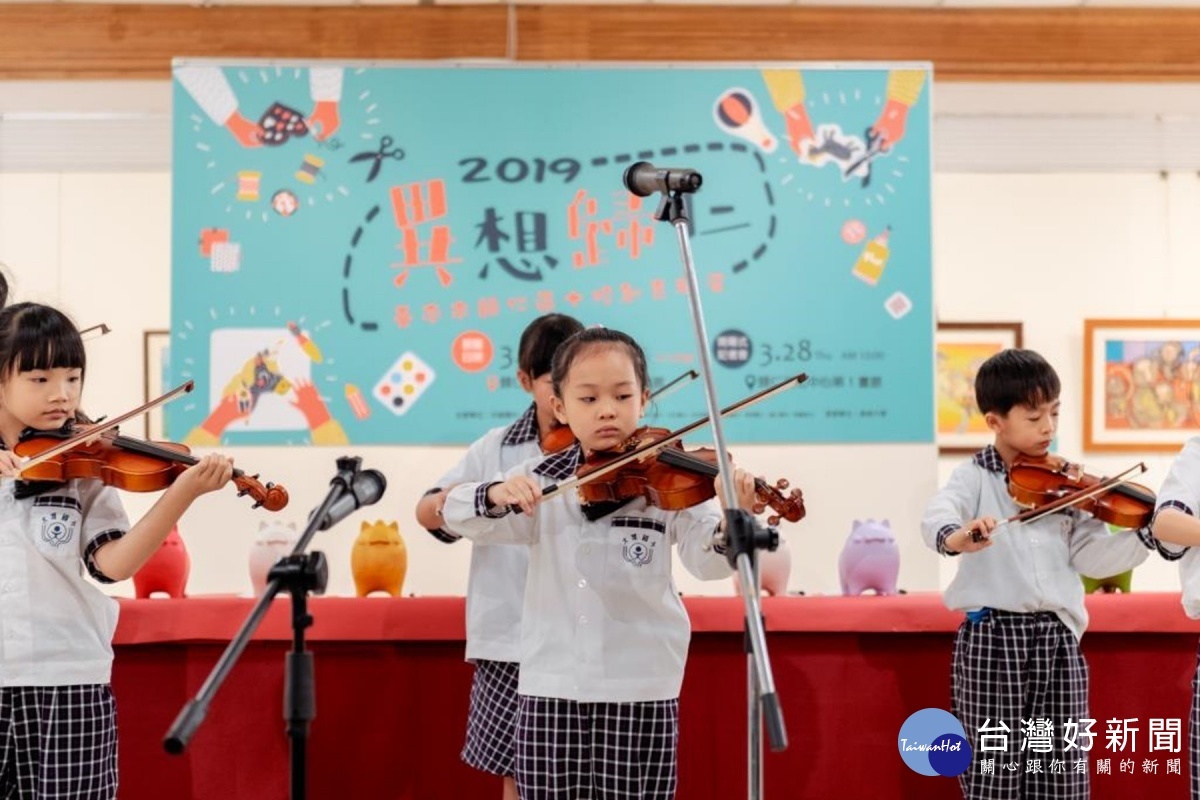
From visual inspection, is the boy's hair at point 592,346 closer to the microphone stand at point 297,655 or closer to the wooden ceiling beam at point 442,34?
the microphone stand at point 297,655

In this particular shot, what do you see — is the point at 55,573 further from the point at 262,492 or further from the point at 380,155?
the point at 380,155

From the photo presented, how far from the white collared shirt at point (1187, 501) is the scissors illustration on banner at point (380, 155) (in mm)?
2479

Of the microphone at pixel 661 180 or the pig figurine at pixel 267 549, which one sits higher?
the microphone at pixel 661 180

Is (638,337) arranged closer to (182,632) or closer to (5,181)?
(182,632)

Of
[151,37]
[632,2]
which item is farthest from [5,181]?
[632,2]

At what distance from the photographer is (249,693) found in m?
3.18

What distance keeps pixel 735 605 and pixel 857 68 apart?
1921mm

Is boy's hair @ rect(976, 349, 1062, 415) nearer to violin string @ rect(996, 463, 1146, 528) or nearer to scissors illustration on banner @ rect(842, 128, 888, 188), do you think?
violin string @ rect(996, 463, 1146, 528)

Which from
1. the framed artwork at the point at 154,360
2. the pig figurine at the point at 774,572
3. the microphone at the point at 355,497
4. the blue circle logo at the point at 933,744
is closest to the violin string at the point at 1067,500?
the blue circle logo at the point at 933,744

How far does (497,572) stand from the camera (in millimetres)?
2951

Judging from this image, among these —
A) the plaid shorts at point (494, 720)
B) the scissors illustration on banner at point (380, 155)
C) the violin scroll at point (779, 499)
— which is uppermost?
the scissors illustration on banner at point (380, 155)

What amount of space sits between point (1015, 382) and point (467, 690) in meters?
1.54

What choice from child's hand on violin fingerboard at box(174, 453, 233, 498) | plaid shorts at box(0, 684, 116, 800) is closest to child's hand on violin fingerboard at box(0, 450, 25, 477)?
child's hand on violin fingerboard at box(174, 453, 233, 498)

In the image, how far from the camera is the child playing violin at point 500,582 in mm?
2865
